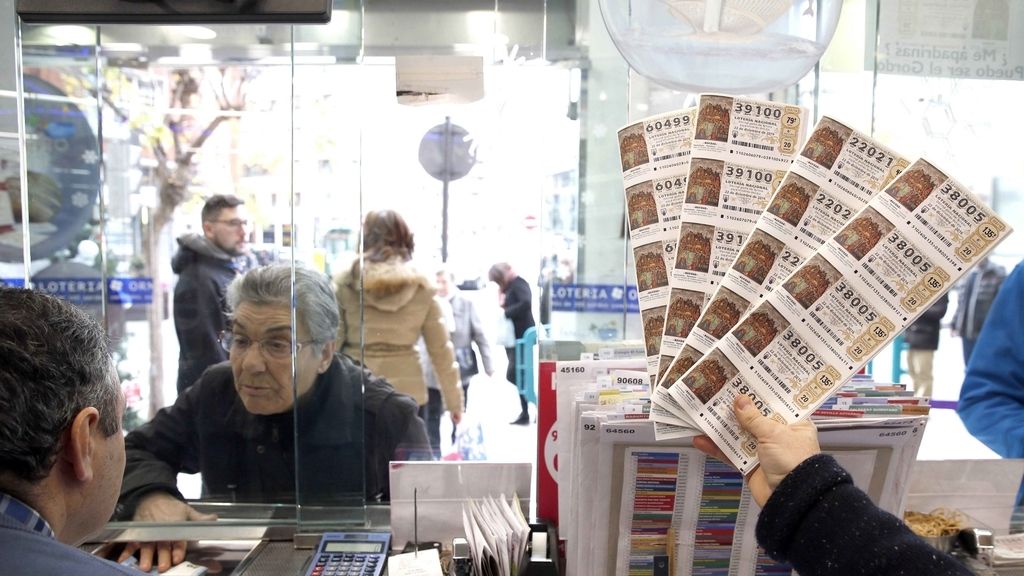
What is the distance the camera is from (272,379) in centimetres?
193

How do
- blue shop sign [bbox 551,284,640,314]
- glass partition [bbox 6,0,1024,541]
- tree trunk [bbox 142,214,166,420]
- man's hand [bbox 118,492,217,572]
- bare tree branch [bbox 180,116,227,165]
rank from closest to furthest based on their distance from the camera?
man's hand [bbox 118,492,217,572]
glass partition [bbox 6,0,1024,541]
blue shop sign [bbox 551,284,640,314]
tree trunk [bbox 142,214,166,420]
bare tree branch [bbox 180,116,227,165]

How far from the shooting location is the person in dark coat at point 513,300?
485 cm

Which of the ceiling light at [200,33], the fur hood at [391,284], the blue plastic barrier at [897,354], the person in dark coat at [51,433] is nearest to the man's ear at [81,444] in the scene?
the person in dark coat at [51,433]

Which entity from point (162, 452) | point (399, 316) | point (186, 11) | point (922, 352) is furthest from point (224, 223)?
point (922, 352)

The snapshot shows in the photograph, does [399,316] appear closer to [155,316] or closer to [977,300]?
[155,316]

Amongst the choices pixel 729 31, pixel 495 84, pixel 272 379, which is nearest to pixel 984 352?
pixel 729 31

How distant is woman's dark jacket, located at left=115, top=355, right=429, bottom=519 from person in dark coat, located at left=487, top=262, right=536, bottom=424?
8.96 ft

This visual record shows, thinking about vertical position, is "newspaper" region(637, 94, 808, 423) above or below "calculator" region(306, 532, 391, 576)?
above

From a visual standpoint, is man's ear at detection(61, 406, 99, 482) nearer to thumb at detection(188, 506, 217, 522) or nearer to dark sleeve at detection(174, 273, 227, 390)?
thumb at detection(188, 506, 217, 522)

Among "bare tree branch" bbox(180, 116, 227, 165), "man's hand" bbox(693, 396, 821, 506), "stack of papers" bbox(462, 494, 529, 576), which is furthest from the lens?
"bare tree branch" bbox(180, 116, 227, 165)

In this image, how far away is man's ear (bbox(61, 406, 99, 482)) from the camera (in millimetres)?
989

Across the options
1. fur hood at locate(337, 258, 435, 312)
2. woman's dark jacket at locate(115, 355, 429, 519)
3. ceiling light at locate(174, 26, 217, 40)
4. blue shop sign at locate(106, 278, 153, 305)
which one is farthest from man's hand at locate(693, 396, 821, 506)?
blue shop sign at locate(106, 278, 153, 305)

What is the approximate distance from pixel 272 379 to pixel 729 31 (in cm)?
133

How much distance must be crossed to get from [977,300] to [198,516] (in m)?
3.69
